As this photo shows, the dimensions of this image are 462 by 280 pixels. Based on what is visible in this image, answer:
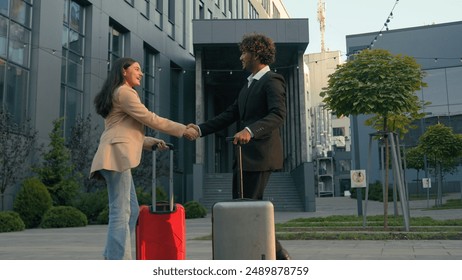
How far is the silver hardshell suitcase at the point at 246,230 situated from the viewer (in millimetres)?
3295

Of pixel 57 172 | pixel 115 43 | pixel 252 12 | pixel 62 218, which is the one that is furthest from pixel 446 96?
pixel 62 218

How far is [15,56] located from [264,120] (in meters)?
14.0

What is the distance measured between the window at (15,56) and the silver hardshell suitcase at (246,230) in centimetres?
1297

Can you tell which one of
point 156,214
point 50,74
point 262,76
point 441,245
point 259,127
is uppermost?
point 50,74

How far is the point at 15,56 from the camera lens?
51.2 ft

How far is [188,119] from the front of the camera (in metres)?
30.1

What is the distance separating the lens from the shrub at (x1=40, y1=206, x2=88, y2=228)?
44.9 ft

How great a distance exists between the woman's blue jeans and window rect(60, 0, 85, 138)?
14.7 meters

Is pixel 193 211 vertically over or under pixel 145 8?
under

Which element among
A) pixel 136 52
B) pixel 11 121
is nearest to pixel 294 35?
pixel 136 52

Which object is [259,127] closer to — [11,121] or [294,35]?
[11,121]

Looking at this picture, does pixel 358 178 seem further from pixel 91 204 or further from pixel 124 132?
pixel 124 132
